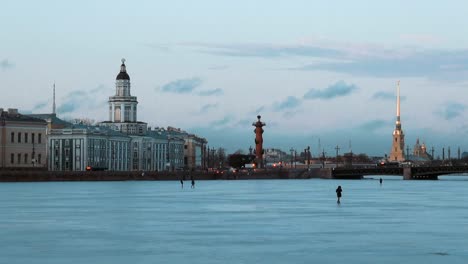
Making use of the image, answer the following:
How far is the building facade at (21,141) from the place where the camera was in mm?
133125

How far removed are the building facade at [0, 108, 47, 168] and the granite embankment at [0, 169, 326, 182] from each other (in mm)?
5823

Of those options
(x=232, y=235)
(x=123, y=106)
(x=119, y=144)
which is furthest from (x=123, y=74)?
(x=232, y=235)

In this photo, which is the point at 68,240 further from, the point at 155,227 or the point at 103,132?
the point at 103,132

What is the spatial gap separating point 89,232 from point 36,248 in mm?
5504

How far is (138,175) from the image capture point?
142500mm

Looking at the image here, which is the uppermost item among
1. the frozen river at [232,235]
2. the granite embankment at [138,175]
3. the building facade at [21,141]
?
the building facade at [21,141]

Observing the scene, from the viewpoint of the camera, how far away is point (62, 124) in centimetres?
16812

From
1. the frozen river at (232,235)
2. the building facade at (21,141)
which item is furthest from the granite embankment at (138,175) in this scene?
the frozen river at (232,235)

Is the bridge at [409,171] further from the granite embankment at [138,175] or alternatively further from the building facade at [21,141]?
the building facade at [21,141]

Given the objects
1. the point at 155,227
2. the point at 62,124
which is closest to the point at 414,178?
the point at 62,124

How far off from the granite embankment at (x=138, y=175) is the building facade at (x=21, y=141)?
A: 5.82 meters

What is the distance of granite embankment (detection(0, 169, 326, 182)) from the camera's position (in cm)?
12656

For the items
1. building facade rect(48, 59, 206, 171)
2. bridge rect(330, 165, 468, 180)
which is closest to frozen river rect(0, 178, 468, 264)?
bridge rect(330, 165, 468, 180)

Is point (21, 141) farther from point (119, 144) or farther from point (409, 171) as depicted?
point (409, 171)
